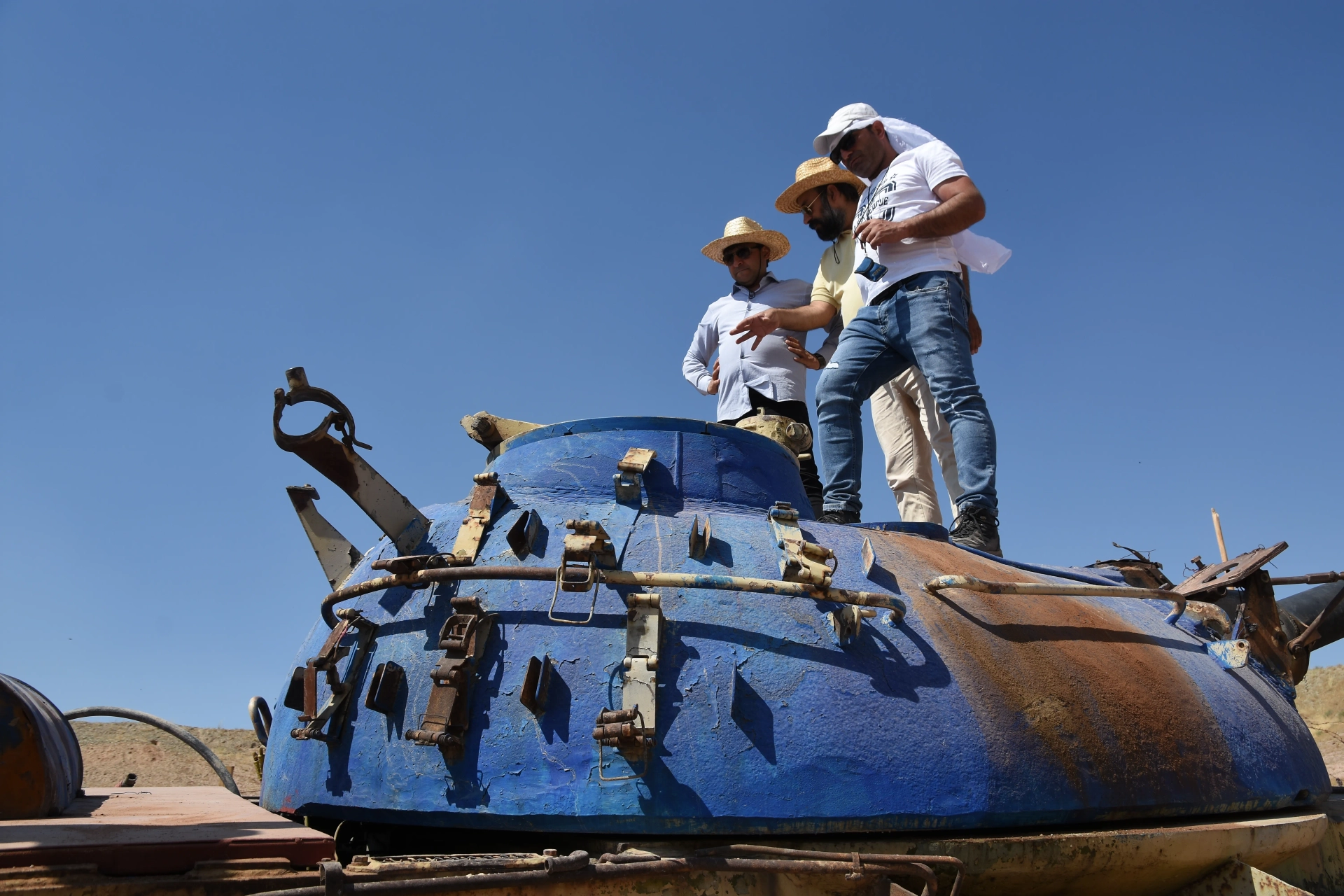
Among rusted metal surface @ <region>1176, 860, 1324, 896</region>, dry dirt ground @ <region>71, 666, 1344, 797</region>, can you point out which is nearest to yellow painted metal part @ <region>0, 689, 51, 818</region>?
rusted metal surface @ <region>1176, 860, 1324, 896</region>

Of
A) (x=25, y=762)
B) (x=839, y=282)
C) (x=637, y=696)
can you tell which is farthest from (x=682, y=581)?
(x=839, y=282)

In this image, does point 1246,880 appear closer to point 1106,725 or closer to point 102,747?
point 1106,725

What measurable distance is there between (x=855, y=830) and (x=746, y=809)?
0.31 metres

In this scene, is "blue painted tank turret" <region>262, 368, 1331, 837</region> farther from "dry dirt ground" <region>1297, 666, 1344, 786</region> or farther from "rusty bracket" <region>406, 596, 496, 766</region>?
"dry dirt ground" <region>1297, 666, 1344, 786</region>

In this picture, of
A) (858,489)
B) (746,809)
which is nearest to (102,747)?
(858,489)

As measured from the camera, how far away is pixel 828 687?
2936 millimetres

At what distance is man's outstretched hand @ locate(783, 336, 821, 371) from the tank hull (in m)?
2.40

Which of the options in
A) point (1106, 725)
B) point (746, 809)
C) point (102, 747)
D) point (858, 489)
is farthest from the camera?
point (102, 747)

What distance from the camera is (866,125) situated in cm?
532

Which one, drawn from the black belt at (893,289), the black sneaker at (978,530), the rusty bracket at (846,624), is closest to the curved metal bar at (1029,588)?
the rusty bracket at (846,624)

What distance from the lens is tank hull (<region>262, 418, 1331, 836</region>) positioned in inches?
108

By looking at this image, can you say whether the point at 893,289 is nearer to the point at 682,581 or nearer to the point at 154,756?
the point at 682,581

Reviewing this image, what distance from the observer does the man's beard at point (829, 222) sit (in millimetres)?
7047

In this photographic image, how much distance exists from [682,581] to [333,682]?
1.19m
